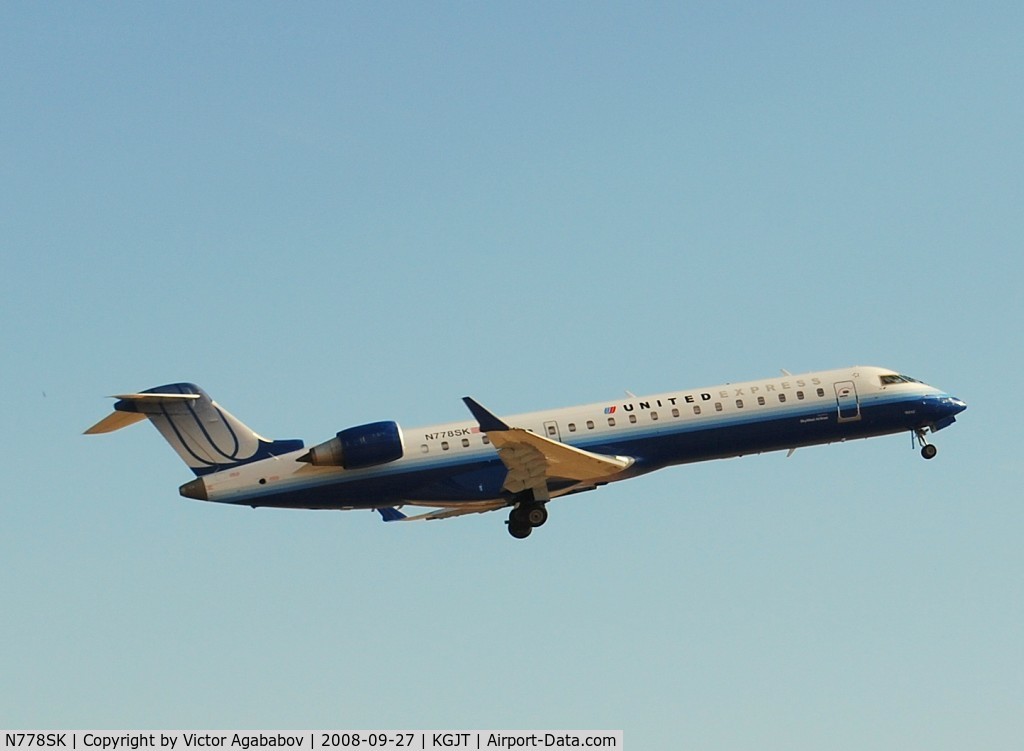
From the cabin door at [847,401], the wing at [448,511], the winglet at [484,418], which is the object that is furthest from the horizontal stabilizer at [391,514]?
the cabin door at [847,401]

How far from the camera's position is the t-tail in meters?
37.3

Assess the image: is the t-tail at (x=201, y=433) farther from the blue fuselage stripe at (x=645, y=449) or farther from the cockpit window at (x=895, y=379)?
the cockpit window at (x=895, y=379)

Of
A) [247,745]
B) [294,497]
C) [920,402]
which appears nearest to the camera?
[247,745]

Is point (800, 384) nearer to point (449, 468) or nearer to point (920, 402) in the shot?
point (920, 402)

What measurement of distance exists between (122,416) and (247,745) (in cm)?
1314

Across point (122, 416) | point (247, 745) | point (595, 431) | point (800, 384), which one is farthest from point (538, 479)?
point (247, 745)

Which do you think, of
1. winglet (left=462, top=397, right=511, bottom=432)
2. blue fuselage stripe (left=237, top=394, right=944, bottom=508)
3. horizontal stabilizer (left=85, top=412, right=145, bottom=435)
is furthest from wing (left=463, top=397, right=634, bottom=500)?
horizontal stabilizer (left=85, top=412, right=145, bottom=435)

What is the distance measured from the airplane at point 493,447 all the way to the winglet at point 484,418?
1.06 feet

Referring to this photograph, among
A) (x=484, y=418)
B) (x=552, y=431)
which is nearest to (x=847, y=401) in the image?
(x=552, y=431)

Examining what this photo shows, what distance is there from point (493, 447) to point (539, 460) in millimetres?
1431

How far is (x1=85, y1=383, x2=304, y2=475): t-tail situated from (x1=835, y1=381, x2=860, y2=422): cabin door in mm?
13371

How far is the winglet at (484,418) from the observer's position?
1343 inches

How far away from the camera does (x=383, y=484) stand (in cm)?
3712

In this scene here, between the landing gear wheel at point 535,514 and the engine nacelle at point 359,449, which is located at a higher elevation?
the engine nacelle at point 359,449
